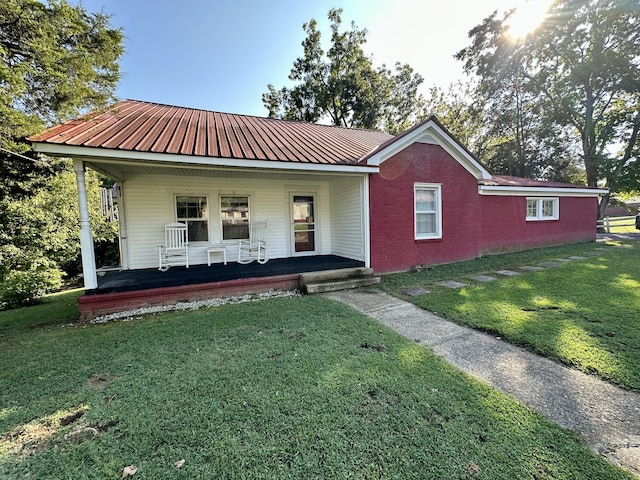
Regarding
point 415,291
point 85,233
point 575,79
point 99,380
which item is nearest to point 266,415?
point 99,380

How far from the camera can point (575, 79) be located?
1870 centimetres

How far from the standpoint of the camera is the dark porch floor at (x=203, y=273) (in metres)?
5.45

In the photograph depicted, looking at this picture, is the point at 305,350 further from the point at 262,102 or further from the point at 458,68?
the point at 458,68

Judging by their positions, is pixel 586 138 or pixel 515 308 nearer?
pixel 515 308

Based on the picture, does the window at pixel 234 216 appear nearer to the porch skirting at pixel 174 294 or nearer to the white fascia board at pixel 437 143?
the porch skirting at pixel 174 294

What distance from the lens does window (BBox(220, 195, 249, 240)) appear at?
8.05 metres

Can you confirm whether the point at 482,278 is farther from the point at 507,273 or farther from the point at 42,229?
the point at 42,229

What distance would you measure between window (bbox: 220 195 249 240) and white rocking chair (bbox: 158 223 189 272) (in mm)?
1122

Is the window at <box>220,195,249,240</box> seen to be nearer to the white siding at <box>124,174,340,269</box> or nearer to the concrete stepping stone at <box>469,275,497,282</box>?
the white siding at <box>124,174,340,269</box>

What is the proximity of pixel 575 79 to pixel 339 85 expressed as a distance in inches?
617

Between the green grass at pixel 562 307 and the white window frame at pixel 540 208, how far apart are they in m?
3.01

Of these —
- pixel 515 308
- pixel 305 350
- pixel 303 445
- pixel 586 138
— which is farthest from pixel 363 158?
pixel 586 138

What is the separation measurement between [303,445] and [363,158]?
6130 mm

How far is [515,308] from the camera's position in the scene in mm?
4754
